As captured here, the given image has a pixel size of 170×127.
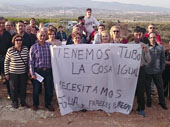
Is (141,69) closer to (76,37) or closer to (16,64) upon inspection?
(76,37)

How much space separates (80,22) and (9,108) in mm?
3749

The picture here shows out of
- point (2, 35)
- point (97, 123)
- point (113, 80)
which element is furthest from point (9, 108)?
point (113, 80)

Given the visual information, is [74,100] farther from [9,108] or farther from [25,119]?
[9,108]

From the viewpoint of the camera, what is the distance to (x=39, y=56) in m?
5.48

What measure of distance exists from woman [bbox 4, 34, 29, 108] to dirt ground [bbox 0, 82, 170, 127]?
56 centimetres

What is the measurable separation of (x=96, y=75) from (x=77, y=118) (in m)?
1.09

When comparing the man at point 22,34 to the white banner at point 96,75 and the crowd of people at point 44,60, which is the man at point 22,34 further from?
the white banner at point 96,75

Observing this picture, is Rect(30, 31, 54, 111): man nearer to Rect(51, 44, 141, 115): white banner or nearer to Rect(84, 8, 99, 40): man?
Rect(51, 44, 141, 115): white banner

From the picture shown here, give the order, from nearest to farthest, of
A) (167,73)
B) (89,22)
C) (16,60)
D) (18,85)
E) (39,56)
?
(39,56)
(16,60)
(18,85)
(167,73)
(89,22)

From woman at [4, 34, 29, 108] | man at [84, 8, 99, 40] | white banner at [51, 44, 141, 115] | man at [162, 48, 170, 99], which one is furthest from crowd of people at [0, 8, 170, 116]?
man at [84, 8, 99, 40]

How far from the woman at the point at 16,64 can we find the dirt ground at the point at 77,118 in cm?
56

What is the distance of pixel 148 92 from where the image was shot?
632 centimetres

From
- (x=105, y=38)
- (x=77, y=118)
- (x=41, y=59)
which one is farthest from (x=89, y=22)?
(x=77, y=118)

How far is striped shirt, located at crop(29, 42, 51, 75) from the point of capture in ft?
18.0
